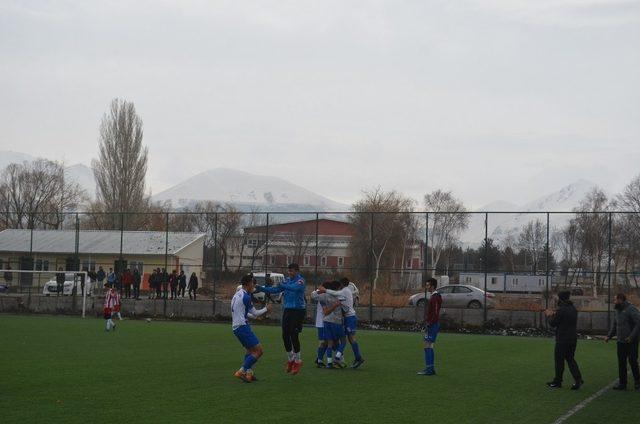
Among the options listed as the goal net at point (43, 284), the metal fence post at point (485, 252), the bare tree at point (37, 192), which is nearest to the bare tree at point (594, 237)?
the metal fence post at point (485, 252)

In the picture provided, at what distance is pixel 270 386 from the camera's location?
51.0 feet

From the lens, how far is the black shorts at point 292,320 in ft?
58.4

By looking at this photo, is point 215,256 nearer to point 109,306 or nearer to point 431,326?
point 109,306

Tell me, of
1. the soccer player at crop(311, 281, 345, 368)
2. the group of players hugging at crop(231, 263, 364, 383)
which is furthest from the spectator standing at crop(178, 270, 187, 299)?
the soccer player at crop(311, 281, 345, 368)

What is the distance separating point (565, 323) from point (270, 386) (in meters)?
5.93

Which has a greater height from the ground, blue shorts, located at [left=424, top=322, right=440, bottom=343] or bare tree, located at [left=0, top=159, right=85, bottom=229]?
bare tree, located at [left=0, top=159, right=85, bottom=229]

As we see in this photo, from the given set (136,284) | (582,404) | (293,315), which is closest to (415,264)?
(136,284)

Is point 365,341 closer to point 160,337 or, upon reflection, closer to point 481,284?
point 160,337

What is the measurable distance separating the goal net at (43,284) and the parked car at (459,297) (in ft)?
54.9

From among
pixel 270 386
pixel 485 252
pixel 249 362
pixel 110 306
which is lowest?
pixel 270 386

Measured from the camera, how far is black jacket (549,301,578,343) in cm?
1691

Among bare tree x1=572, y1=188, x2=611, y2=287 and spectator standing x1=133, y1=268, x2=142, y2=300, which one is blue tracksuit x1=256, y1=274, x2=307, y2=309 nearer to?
bare tree x1=572, y1=188, x2=611, y2=287

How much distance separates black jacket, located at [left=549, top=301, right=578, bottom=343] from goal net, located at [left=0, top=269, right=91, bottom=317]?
1228 inches

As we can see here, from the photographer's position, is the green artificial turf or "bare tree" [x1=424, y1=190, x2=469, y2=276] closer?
the green artificial turf
